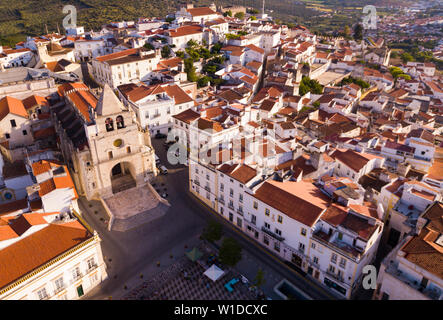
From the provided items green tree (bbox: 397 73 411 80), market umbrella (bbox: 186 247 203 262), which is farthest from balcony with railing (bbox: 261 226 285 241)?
green tree (bbox: 397 73 411 80)

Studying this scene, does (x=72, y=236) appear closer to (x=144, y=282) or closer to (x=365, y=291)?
(x=144, y=282)

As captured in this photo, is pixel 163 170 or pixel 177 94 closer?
pixel 163 170

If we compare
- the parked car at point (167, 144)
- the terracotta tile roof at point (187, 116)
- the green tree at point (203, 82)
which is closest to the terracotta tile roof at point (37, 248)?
the terracotta tile roof at point (187, 116)

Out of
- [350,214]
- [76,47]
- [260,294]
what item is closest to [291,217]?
[350,214]

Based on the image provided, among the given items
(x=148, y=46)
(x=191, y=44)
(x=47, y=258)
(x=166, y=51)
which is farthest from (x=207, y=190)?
(x=191, y=44)

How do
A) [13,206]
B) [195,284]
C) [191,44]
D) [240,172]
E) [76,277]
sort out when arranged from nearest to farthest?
[76,277]
[195,284]
[13,206]
[240,172]
[191,44]

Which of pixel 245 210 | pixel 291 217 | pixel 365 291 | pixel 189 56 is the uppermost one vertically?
pixel 189 56

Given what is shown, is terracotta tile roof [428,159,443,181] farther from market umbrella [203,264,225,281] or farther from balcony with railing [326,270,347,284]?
market umbrella [203,264,225,281]

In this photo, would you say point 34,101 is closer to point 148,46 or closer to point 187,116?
point 187,116
